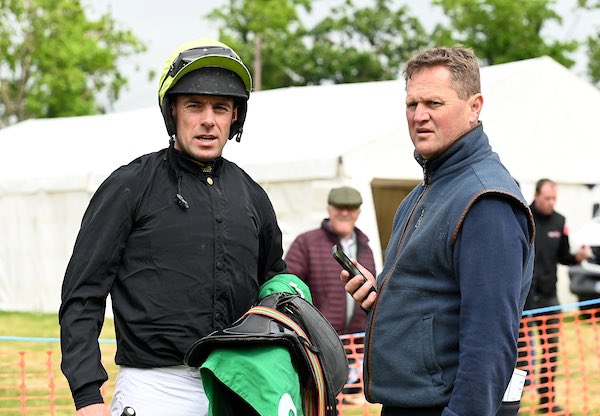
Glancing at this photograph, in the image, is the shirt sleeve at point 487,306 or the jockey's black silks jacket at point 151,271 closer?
the shirt sleeve at point 487,306

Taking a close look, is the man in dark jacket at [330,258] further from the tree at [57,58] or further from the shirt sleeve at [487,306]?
the tree at [57,58]

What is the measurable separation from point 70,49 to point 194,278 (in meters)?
29.4

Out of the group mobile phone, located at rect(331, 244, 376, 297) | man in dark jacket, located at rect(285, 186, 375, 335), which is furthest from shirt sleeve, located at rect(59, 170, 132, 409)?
man in dark jacket, located at rect(285, 186, 375, 335)

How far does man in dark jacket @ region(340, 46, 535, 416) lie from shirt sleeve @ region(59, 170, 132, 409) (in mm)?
786

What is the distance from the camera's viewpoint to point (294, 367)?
272 cm

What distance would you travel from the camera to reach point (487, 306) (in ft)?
8.07

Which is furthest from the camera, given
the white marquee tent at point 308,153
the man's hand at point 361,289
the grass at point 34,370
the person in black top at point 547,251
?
the white marquee tent at point 308,153

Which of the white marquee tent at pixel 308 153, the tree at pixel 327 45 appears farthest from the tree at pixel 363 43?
the white marquee tent at pixel 308 153

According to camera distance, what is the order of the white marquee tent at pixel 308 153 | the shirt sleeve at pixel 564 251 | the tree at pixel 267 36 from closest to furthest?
the shirt sleeve at pixel 564 251 → the white marquee tent at pixel 308 153 → the tree at pixel 267 36

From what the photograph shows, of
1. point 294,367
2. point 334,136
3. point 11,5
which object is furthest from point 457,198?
point 11,5

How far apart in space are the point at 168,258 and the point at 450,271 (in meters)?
0.85

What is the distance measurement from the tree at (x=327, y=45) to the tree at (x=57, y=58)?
5.16 metres

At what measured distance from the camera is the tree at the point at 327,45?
38.0 metres

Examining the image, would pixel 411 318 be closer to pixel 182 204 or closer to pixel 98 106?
pixel 182 204
